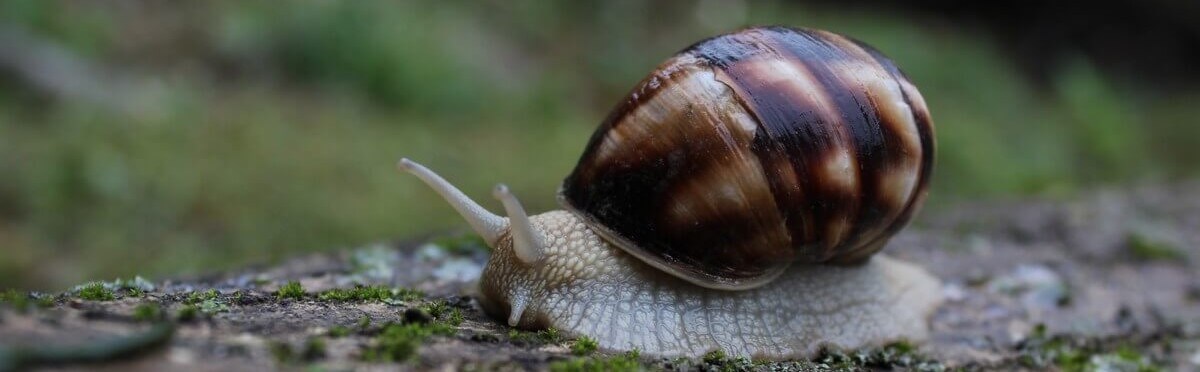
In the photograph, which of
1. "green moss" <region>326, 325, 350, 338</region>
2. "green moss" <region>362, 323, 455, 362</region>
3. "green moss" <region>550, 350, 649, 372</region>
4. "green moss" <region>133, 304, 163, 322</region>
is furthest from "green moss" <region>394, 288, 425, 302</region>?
"green moss" <region>133, 304, 163, 322</region>

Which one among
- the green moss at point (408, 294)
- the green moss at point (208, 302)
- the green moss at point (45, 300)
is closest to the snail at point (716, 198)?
the green moss at point (408, 294)

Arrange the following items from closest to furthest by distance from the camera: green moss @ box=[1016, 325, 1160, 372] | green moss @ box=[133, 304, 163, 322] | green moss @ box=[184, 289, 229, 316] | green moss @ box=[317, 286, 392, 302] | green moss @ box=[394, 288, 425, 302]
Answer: green moss @ box=[133, 304, 163, 322] < green moss @ box=[184, 289, 229, 316] < green moss @ box=[317, 286, 392, 302] < green moss @ box=[394, 288, 425, 302] < green moss @ box=[1016, 325, 1160, 372]

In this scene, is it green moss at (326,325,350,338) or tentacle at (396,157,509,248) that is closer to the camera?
green moss at (326,325,350,338)

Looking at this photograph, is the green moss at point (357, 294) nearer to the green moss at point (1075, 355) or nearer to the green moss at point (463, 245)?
the green moss at point (463, 245)

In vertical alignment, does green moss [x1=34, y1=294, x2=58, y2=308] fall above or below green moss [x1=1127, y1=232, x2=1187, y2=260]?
above

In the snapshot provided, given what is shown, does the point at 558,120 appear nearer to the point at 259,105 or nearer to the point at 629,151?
the point at 259,105

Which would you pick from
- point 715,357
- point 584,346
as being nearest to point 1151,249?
point 715,357

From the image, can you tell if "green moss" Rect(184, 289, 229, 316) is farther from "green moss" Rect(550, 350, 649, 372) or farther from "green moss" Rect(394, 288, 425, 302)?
"green moss" Rect(550, 350, 649, 372)
